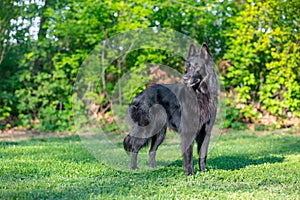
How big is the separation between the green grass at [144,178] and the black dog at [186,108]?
38 cm

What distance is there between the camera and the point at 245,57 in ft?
35.7

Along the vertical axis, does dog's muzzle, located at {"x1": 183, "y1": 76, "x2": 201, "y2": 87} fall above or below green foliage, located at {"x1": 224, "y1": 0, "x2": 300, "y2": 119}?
below

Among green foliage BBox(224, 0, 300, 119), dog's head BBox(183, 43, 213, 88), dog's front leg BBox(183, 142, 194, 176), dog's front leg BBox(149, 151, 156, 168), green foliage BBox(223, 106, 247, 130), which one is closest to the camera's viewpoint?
dog's head BBox(183, 43, 213, 88)

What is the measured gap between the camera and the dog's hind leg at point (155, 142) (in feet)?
17.4

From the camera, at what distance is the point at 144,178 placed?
481cm

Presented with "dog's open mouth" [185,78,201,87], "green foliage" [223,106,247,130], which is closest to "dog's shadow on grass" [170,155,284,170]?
"dog's open mouth" [185,78,201,87]

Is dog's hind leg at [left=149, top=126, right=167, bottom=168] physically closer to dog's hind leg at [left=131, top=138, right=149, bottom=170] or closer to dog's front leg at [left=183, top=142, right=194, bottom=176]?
dog's hind leg at [left=131, top=138, right=149, bottom=170]

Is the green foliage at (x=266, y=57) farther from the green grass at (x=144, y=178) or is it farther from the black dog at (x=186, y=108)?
the black dog at (x=186, y=108)

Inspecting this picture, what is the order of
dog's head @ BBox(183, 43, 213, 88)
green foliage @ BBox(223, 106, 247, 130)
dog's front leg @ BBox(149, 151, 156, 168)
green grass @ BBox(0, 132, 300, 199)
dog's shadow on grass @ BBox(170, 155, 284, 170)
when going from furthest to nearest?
1. green foliage @ BBox(223, 106, 247, 130)
2. dog's shadow on grass @ BBox(170, 155, 284, 170)
3. dog's front leg @ BBox(149, 151, 156, 168)
4. dog's head @ BBox(183, 43, 213, 88)
5. green grass @ BBox(0, 132, 300, 199)

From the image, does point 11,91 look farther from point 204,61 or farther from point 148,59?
point 204,61

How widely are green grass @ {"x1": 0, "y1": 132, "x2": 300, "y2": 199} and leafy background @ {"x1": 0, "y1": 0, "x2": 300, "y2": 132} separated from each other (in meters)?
3.96

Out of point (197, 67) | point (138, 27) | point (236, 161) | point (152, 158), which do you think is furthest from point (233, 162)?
point (138, 27)

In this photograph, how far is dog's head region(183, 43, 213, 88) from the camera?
16.1ft

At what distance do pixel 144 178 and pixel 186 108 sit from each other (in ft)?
2.85
